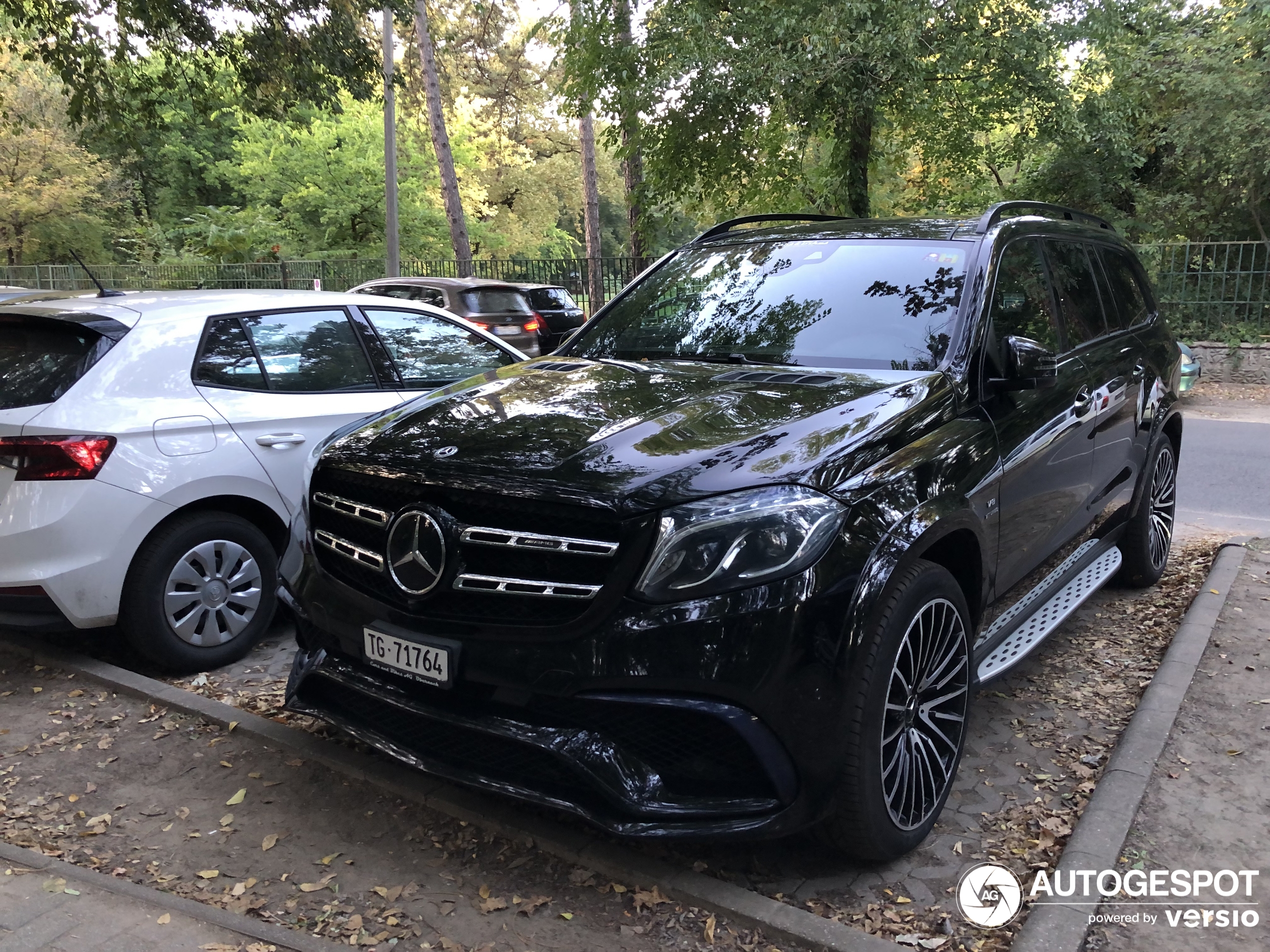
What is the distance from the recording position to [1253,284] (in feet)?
52.1

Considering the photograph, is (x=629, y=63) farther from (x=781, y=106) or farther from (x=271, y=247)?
(x=271, y=247)

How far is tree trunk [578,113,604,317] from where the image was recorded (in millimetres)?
22656

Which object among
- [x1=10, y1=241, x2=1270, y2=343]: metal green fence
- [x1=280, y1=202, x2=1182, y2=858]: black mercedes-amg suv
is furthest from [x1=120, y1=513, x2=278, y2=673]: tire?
[x1=10, y1=241, x2=1270, y2=343]: metal green fence

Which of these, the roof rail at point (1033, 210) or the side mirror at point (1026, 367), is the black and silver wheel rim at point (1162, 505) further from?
the side mirror at point (1026, 367)

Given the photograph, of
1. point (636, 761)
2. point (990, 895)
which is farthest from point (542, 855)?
point (990, 895)

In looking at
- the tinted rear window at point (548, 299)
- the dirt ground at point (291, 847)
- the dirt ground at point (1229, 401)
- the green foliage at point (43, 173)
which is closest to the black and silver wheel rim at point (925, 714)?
the dirt ground at point (291, 847)

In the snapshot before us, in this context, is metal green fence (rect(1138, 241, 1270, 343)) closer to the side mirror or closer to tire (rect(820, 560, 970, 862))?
the side mirror

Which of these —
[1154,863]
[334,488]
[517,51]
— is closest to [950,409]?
[1154,863]

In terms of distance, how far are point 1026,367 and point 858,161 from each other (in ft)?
36.8

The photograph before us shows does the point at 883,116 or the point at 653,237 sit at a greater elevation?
the point at 883,116

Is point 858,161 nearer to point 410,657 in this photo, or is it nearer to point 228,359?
point 228,359

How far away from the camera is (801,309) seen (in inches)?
154

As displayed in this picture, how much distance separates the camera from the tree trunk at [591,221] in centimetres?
2266

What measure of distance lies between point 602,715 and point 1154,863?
171cm
